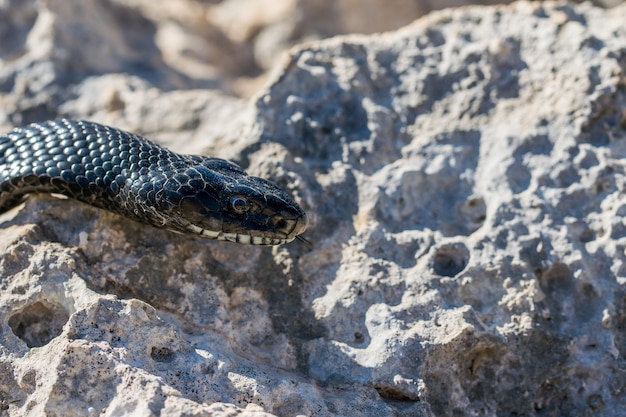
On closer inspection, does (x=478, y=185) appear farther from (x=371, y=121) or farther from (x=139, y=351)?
(x=139, y=351)

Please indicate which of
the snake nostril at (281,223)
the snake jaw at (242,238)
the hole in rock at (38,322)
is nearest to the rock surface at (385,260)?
the hole in rock at (38,322)

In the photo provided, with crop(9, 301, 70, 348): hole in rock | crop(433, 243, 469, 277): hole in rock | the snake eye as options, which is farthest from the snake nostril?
crop(9, 301, 70, 348): hole in rock

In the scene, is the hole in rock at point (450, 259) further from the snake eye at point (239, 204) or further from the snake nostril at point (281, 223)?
the snake eye at point (239, 204)

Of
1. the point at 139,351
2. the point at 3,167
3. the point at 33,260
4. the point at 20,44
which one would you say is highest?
the point at 20,44

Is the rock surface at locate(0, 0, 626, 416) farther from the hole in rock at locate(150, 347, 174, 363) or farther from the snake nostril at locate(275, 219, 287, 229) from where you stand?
the snake nostril at locate(275, 219, 287, 229)

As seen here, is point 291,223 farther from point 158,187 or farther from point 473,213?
point 473,213

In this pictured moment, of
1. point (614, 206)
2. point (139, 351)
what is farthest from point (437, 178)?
point (139, 351)

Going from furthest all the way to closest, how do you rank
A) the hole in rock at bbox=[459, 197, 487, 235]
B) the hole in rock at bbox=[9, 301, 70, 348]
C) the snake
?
the hole in rock at bbox=[459, 197, 487, 235] → the snake → the hole in rock at bbox=[9, 301, 70, 348]
